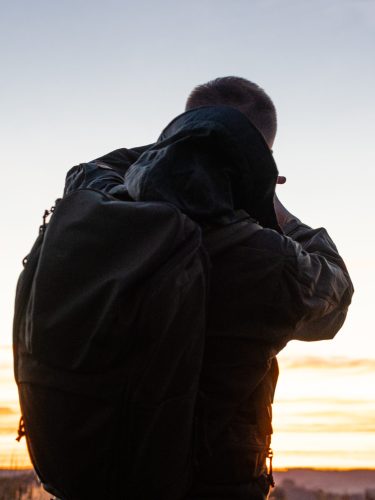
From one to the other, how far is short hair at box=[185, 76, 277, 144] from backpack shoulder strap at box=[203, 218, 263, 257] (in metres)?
0.74

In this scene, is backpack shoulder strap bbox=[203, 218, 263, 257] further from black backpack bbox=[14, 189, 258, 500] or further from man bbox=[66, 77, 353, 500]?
black backpack bbox=[14, 189, 258, 500]

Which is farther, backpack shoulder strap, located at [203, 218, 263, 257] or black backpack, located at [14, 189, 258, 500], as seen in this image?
backpack shoulder strap, located at [203, 218, 263, 257]

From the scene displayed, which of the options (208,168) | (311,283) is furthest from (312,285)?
(208,168)

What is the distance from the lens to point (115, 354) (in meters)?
1.77

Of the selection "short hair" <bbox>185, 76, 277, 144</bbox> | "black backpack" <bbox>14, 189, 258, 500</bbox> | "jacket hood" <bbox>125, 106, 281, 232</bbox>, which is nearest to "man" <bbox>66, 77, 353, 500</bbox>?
"jacket hood" <bbox>125, 106, 281, 232</bbox>

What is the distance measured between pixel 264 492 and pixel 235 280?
2.12ft

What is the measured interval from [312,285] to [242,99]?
2.89 ft

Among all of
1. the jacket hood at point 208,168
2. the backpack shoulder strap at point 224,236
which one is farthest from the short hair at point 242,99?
the backpack shoulder strap at point 224,236

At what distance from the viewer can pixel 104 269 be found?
71.7 inches

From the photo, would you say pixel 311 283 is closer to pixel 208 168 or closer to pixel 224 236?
pixel 224 236

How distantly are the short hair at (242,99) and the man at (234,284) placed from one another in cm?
58

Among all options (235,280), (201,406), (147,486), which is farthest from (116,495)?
(235,280)

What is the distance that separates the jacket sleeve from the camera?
83.4 inches

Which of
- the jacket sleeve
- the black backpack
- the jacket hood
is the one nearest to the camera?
the black backpack
